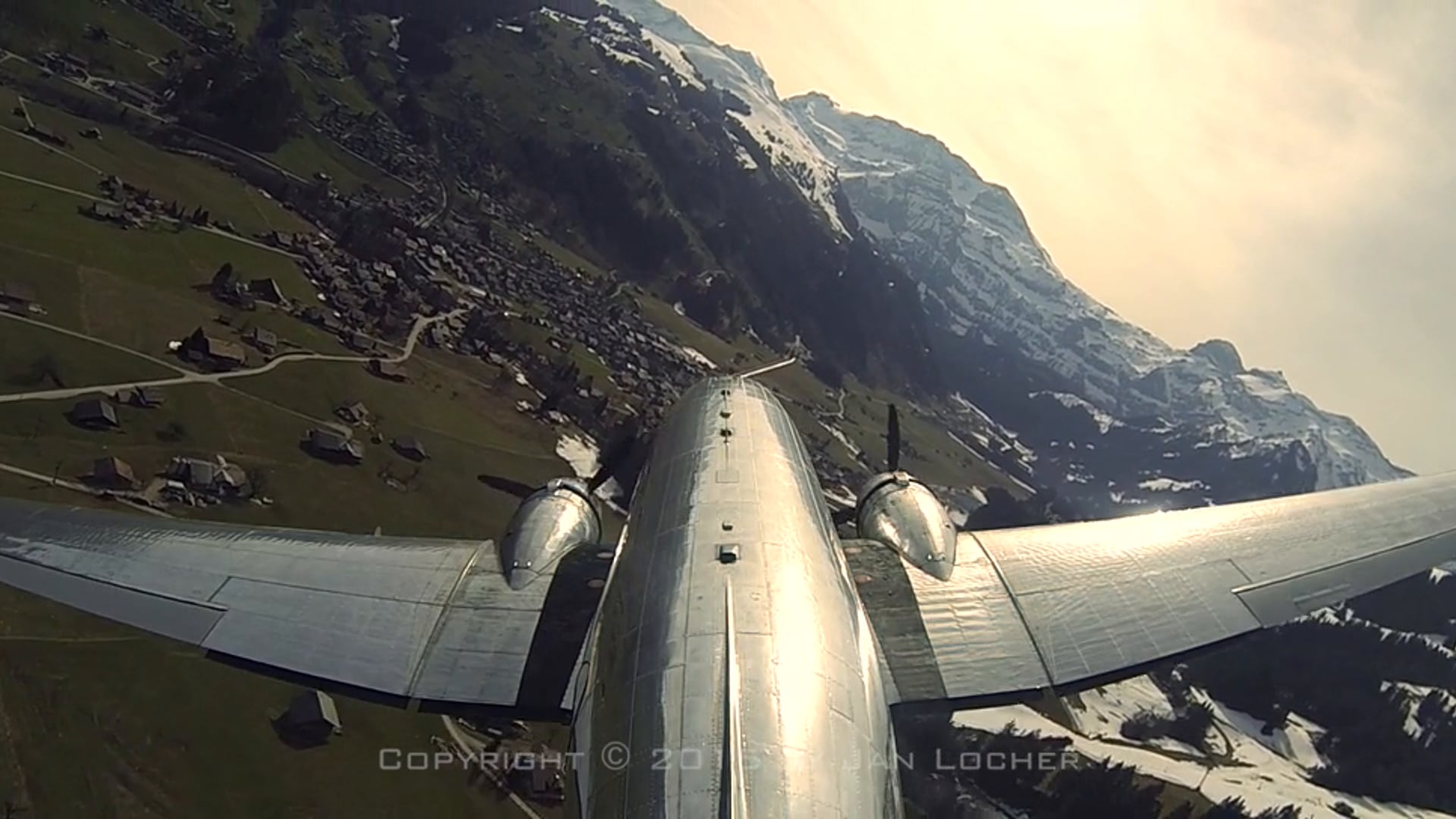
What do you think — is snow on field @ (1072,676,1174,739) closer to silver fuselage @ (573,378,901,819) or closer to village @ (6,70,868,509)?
village @ (6,70,868,509)

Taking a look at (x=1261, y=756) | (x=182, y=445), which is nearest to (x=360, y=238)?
(x=182, y=445)

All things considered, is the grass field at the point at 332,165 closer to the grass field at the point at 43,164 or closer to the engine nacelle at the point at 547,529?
the grass field at the point at 43,164

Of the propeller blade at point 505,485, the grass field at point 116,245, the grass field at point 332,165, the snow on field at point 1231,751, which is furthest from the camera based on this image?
the grass field at point 332,165

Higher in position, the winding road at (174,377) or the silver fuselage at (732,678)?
the silver fuselage at (732,678)

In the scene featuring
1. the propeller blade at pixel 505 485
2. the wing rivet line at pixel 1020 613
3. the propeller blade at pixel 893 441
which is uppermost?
the propeller blade at pixel 893 441

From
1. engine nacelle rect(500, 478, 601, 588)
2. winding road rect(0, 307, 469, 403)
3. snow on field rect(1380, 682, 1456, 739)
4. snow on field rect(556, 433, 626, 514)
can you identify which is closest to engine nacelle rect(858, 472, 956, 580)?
engine nacelle rect(500, 478, 601, 588)

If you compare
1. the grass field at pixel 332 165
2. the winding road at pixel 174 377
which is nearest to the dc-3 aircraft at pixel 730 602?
the winding road at pixel 174 377
